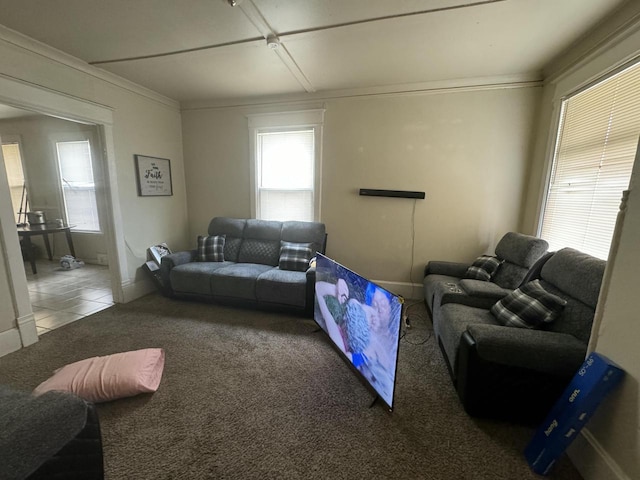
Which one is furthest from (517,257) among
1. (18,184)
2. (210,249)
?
(18,184)

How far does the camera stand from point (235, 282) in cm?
295

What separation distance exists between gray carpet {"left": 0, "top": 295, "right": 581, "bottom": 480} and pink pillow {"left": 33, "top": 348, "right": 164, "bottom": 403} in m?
0.08

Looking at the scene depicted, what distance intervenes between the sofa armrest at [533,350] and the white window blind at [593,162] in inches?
38.0

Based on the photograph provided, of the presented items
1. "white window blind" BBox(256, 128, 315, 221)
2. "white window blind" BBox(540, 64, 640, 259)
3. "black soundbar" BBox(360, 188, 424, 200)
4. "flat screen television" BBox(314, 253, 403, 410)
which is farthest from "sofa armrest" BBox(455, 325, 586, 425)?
"white window blind" BBox(256, 128, 315, 221)

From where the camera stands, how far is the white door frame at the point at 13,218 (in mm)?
2129

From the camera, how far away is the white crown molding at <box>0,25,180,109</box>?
2072mm

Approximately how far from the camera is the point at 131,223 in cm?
325

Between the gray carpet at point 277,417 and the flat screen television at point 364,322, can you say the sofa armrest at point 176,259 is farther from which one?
the flat screen television at point 364,322

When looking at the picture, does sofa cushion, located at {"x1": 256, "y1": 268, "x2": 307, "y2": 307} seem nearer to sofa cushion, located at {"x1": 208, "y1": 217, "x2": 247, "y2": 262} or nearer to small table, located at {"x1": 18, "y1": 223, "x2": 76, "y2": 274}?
sofa cushion, located at {"x1": 208, "y1": 217, "x2": 247, "y2": 262}

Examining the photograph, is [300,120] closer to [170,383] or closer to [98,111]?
[98,111]

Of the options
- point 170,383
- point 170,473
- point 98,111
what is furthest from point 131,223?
point 170,473

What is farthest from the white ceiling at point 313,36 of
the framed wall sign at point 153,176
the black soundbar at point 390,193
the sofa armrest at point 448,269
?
the sofa armrest at point 448,269

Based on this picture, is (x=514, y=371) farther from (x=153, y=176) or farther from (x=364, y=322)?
(x=153, y=176)

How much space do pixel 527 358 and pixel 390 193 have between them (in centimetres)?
222
